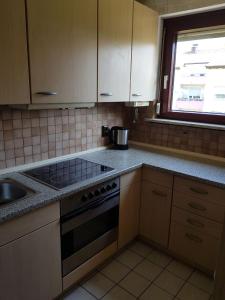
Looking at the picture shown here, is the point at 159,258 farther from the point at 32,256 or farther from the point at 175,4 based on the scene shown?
the point at 175,4

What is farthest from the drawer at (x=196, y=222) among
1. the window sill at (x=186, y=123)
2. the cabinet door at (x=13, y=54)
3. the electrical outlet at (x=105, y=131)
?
the cabinet door at (x=13, y=54)

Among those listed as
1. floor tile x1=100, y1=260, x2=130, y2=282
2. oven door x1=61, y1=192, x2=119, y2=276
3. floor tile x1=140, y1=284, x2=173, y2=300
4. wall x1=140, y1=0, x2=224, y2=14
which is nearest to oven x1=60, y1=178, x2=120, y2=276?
oven door x1=61, y1=192, x2=119, y2=276

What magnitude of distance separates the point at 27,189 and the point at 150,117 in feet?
4.94

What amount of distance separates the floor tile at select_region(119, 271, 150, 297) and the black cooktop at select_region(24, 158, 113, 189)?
0.86 metres

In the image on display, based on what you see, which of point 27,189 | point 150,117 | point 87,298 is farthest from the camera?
point 150,117

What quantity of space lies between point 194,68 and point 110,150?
1.11 m

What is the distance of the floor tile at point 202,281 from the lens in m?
1.80

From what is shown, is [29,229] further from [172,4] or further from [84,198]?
[172,4]

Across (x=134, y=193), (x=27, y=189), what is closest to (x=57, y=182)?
(x=27, y=189)

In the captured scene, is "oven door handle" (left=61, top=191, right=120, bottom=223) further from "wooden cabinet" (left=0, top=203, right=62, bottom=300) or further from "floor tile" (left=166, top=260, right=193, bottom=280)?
"floor tile" (left=166, top=260, right=193, bottom=280)

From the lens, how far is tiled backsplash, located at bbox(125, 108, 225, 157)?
212 cm

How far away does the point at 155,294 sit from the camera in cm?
173

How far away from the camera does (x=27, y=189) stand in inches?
58.0

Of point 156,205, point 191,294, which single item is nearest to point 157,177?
point 156,205
